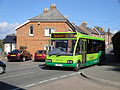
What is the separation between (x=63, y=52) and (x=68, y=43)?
2.57ft

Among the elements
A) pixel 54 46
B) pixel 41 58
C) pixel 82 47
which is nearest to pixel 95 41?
pixel 82 47

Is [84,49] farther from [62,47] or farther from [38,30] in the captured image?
[38,30]

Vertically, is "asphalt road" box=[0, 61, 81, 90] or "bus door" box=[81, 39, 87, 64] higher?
"bus door" box=[81, 39, 87, 64]

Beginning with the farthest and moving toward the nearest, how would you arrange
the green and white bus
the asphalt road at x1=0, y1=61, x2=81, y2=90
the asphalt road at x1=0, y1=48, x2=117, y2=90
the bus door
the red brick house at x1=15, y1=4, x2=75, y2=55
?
the red brick house at x1=15, y1=4, x2=75, y2=55 → the bus door → the green and white bus → the asphalt road at x1=0, y1=61, x2=81, y2=90 → the asphalt road at x1=0, y1=48, x2=117, y2=90

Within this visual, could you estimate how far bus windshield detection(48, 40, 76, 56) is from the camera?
1558 cm

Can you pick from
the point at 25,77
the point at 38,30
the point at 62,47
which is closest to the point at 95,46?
the point at 62,47

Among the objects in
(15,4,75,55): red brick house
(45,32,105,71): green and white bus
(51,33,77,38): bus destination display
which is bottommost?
(45,32,105,71): green and white bus

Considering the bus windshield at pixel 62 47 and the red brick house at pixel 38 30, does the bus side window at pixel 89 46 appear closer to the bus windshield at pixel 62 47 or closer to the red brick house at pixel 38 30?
the bus windshield at pixel 62 47

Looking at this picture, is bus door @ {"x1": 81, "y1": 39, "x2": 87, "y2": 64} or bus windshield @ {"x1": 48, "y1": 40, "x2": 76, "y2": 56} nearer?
bus windshield @ {"x1": 48, "y1": 40, "x2": 76, "y2": 56}

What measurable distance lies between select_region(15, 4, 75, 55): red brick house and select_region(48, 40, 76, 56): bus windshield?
821 inches

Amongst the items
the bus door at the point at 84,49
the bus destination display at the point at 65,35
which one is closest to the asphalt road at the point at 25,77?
the bus door at the point at 84,49

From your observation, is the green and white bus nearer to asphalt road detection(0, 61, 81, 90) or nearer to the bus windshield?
the bus windshield

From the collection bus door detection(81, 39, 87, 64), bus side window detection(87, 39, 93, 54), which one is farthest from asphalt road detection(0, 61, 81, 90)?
bus side window detection(87, 39, 93, 54)

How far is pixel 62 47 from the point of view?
52.5 ft
